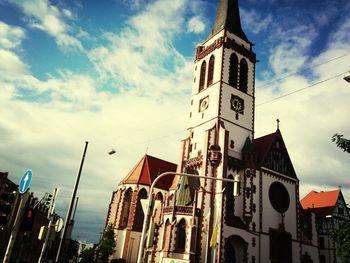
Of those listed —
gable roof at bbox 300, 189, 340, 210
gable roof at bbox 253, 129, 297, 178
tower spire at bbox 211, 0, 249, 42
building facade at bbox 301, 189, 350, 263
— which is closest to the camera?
gable roof at bbox 253, 129, 297, 178

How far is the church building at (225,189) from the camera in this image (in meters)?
33.7

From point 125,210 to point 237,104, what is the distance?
967 inches

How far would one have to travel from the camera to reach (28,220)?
1061 centimetres

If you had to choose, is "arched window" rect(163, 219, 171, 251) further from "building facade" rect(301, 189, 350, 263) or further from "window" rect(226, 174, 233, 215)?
"building facade" rect(301, 189, 350, 263)

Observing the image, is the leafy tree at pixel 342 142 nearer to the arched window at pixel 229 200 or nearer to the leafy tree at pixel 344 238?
the leafy tree at pixel 344 238

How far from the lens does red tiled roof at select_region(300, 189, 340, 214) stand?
5331cm

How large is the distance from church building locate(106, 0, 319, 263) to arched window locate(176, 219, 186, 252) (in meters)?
0.11

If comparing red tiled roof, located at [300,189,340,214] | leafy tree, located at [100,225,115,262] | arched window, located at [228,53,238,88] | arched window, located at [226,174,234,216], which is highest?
arched window, located at [228,53,238,88]

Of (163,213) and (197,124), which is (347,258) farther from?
(197,124)

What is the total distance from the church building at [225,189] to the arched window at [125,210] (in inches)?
6.4

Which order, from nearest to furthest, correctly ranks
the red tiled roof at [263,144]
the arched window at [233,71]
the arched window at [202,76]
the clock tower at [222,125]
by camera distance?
the clock tower at [222,125] < the red tiled roof at [263,144] < the arched window at [233,71] < the arched window at [202,76]

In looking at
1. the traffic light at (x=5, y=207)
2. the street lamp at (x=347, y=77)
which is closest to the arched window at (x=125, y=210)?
the traffic light at (x=5, y=207)

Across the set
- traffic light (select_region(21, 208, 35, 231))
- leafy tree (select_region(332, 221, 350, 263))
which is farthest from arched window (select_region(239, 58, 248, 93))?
traffic light (select_region(21, 208, 35, 231))

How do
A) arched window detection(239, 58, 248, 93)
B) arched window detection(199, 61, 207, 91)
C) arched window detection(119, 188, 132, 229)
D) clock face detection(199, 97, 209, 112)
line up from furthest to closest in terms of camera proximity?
arched window detection(119, 188, 132, 229)
arched window detection(199, 61, 207, 91)
arched window detection(239, 58, 248, 93)
clock face detection(199, 97, 209, 112)
